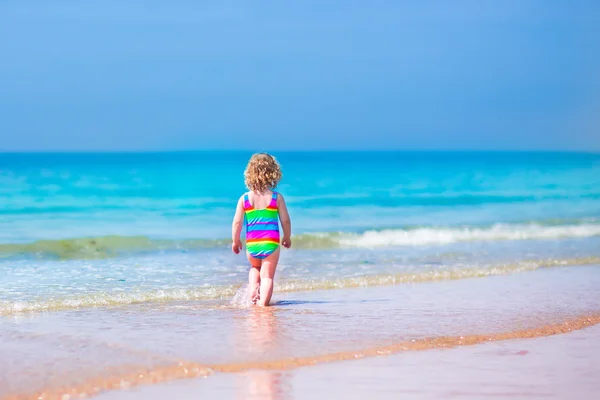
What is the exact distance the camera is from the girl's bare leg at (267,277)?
7.71 m

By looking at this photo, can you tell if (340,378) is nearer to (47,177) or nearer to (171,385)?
(171,385)

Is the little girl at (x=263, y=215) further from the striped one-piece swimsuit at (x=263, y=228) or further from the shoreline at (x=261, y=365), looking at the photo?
the shoreline at (x=261, y=365)

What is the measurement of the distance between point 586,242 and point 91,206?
16.2 meters

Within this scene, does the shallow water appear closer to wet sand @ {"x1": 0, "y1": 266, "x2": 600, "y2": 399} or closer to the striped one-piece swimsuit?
wet sand @ {"x1": 0, "y1": 266, "x2": 600, "y2": 399}

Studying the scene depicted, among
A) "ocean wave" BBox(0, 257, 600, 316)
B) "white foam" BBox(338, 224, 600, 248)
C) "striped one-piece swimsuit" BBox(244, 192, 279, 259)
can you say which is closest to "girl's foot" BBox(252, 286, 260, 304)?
"striped one-piece swimsuit" BBox(244, 192, 279, 259)

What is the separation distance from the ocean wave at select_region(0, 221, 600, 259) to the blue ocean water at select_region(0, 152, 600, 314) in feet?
0.11

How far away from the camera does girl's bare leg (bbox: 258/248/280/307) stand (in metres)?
7.71

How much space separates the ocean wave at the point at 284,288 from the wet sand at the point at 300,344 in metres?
0.41

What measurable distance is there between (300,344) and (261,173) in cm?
213

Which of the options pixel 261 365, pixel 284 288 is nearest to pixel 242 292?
pixel 284 288

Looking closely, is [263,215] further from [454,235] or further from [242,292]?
[454,235]

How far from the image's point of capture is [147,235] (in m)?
17.3

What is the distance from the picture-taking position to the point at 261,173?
25.1 ft

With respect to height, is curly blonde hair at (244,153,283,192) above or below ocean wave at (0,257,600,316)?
above
